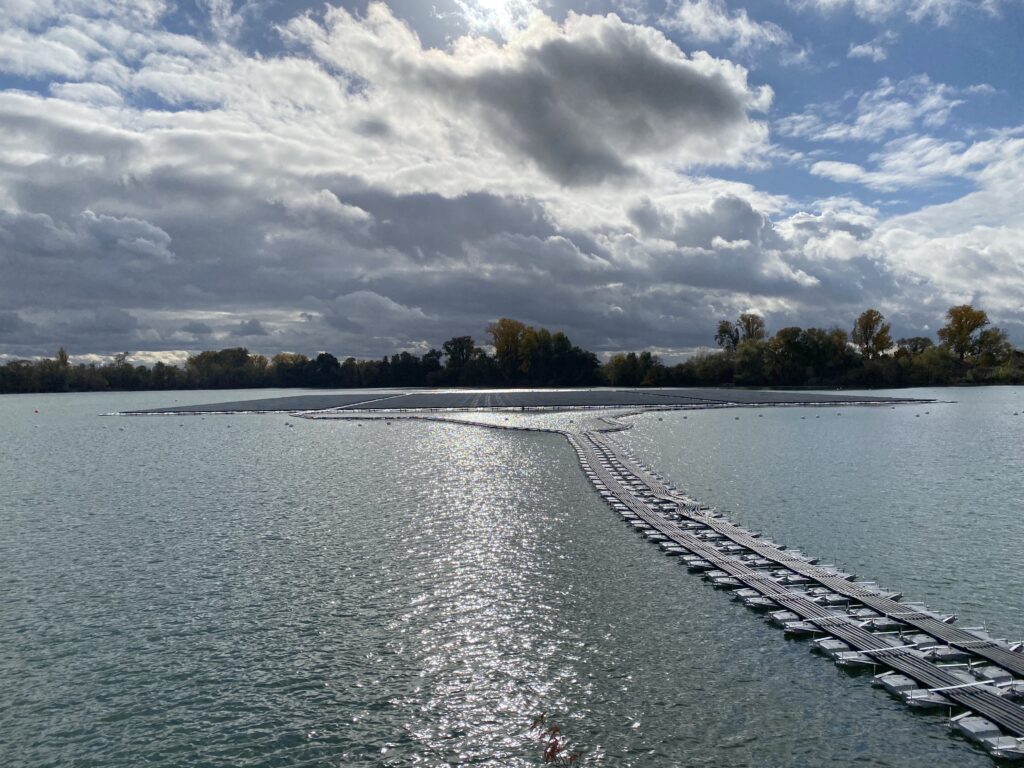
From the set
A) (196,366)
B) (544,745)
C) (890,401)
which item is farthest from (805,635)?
(196,366)

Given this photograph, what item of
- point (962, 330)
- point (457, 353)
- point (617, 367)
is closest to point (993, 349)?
point (962, 330)

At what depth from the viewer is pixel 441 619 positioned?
1342 centimetres

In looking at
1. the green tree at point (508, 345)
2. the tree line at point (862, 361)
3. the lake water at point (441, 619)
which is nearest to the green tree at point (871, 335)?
the tree line at point (862, 361)

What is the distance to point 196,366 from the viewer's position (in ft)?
642

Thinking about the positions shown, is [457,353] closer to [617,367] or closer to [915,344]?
[617,367]

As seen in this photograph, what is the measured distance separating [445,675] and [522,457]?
26.7 m

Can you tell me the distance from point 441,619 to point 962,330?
175177 millimetres

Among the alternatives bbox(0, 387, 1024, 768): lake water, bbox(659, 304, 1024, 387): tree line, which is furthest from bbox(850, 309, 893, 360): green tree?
bbox(0, 387, 1024, 768): lake water

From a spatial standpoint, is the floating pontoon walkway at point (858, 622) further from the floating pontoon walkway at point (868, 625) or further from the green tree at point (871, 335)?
the green tree at point (871, 335)

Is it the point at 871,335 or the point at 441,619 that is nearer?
the point at 441,619

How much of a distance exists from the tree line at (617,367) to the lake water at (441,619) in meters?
115

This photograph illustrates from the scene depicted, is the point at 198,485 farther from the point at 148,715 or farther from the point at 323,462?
the point at 148,715

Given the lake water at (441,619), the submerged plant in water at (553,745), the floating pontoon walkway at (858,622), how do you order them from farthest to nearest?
the floating pontoon walkway at (858,622), the lake water at (441,619), the submerged plant in water at (553,745)

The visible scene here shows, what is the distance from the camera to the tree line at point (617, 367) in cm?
14062
